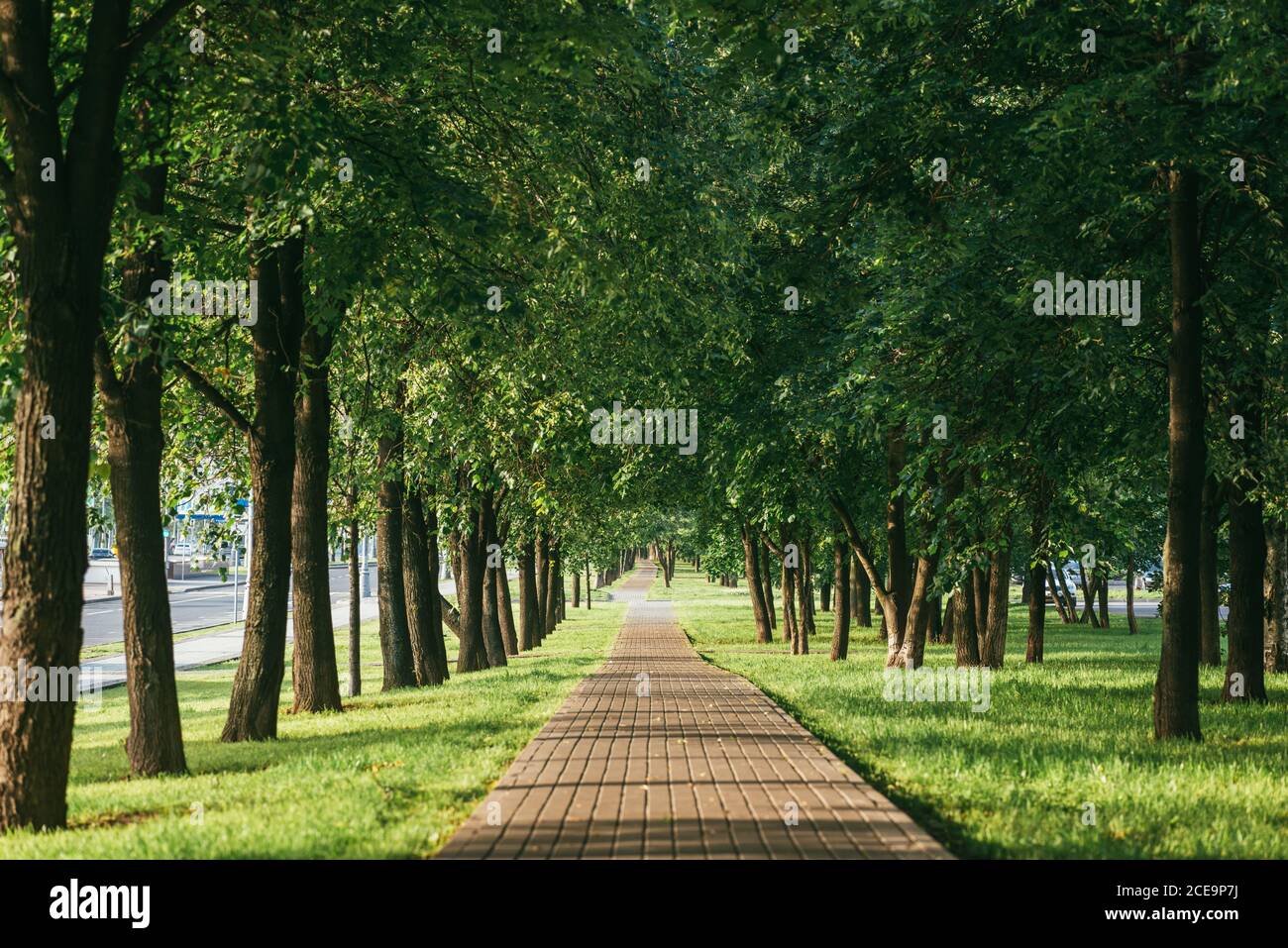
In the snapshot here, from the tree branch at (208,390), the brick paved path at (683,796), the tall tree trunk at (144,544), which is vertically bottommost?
the brick paved path at (683,796)

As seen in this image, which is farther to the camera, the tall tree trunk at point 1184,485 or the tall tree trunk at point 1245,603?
the tall tree trunk at point 1245,603

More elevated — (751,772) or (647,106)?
(647,106)

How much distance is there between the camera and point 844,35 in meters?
13.9

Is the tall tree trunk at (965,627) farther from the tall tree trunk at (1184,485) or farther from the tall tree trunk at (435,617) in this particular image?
the tall tree trunk at (1184,485)

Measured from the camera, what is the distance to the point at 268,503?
13281mm

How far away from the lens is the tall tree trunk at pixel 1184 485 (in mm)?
11617

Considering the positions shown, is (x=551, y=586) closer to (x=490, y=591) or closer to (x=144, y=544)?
(x=490, y=591)

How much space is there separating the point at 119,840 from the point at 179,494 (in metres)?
9.71

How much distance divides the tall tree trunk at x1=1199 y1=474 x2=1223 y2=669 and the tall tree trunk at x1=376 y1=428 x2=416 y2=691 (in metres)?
11.3

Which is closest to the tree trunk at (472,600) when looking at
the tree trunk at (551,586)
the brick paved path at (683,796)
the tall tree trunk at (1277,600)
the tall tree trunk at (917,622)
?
the tall tree trunk at (917,622)

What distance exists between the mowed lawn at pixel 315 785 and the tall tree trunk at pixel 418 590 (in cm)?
296

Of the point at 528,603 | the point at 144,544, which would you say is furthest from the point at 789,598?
the point at 144,544
